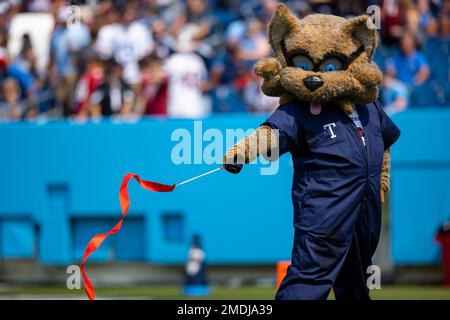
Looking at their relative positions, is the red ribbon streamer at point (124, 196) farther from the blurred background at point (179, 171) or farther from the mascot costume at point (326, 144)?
the blurred background at point (179, 171)

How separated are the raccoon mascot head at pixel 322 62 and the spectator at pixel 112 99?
21.7ft

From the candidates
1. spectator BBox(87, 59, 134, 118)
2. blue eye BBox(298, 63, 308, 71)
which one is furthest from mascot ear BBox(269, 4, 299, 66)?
spectator BBox(87, 59, 134, 118)

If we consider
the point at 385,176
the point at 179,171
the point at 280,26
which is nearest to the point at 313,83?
the point at 280,26

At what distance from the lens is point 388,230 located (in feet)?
41.2

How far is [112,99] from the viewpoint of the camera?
13.7m

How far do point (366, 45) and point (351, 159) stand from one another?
0.81 meters

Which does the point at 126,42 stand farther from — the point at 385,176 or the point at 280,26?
the point at 385,176

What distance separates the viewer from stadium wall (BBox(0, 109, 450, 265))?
12.3 metres

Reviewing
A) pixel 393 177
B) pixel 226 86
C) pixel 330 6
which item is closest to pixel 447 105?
pixel 393 177

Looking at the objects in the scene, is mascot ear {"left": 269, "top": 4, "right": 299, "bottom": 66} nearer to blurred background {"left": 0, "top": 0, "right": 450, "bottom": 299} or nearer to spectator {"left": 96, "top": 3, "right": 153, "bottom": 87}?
blurred background {"left": 0, "top": 0, "right": 450, "bottom": 299}

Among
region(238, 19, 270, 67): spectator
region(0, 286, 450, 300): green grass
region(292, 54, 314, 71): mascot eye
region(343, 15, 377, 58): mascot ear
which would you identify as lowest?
region(0, 286, 450, 300): green grass

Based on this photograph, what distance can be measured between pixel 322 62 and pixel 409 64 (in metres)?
6.36

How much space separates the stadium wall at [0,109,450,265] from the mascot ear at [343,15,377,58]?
519cm

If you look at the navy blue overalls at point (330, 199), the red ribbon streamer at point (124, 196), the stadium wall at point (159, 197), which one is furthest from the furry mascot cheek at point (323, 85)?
the stadium wall at point (159, 197)
